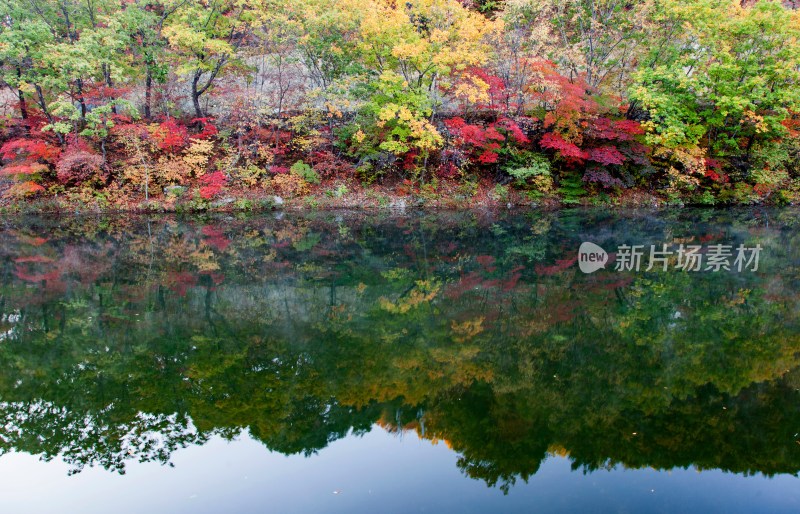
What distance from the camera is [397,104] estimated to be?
19312 mm

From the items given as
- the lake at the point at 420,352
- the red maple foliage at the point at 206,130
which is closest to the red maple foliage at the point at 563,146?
the lake at the point at 420,352

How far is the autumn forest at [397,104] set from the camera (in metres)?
18.4

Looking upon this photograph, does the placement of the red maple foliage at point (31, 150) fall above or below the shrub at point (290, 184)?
above

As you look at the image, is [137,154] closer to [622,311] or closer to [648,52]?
[622,311]

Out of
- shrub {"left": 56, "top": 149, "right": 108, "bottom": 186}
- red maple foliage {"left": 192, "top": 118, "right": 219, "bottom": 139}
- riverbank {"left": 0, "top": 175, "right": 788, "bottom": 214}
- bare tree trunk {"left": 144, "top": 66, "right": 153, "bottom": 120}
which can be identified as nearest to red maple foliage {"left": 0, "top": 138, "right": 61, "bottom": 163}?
shrub {"left": 56, "top": 149, "right": 108, "bottom": 186}

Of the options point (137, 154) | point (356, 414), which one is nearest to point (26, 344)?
point (356, 414)

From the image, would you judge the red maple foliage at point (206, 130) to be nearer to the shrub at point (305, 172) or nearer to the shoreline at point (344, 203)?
the shoreline at point (344, 203)

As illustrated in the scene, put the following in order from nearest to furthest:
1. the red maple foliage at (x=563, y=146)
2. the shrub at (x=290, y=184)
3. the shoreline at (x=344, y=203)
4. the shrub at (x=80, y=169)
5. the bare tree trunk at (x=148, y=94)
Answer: the shrub at (x=80, y=169), the shoreline at (x=344, y=203), the red maple foliage at (x=563, y=146), the shrub at (x=290, y=184), the bare tree trunk at (x=148, y=94)

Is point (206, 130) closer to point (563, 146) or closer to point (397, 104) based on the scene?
point (397, 104)

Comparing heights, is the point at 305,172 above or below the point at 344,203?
above

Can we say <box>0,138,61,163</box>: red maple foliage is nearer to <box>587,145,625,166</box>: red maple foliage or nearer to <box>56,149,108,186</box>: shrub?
<box>56,149,108,186</box>: shrub

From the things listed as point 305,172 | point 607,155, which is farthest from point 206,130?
point 607,155

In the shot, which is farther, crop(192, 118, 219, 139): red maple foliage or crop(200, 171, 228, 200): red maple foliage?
crop(192, 118, 219, 139): red maple foliage

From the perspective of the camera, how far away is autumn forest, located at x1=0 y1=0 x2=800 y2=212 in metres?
18.4
